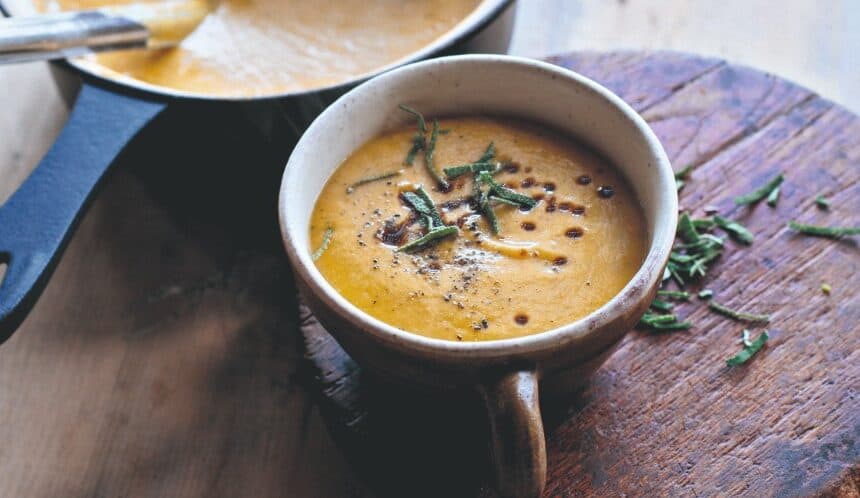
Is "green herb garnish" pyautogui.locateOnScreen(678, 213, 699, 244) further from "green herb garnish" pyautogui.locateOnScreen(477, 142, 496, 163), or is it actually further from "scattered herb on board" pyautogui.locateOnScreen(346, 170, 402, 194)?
"scattered herb on board" pyautogui.locateOnScreen(346, 170, 402, 194)

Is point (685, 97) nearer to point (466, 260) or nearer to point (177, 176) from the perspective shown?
point (466, 260)

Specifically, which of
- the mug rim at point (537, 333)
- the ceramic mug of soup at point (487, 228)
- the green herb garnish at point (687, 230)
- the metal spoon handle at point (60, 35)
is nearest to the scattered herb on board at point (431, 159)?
the ceramic mug of soup at point (487, 228)

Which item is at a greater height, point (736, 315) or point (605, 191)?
point (605, 191)

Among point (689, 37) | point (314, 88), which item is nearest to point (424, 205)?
point (314, 88)

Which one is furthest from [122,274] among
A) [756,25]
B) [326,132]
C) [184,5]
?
[756,25]

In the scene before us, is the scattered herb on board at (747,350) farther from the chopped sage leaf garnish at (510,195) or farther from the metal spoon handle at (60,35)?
the metal spoon handle at (60,35)

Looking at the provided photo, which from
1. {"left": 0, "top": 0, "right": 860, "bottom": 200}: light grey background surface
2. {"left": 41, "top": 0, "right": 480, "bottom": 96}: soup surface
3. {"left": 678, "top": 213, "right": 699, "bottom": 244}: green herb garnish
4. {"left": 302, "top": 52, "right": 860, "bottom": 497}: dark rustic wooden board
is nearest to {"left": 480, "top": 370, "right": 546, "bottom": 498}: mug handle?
{"left": 302, "top": 52, "right": 860, "bottom": 497}: dark rustic wooden board

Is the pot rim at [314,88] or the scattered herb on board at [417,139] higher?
the pot rim at [314,88]

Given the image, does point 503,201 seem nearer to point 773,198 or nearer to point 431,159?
point 431,159
